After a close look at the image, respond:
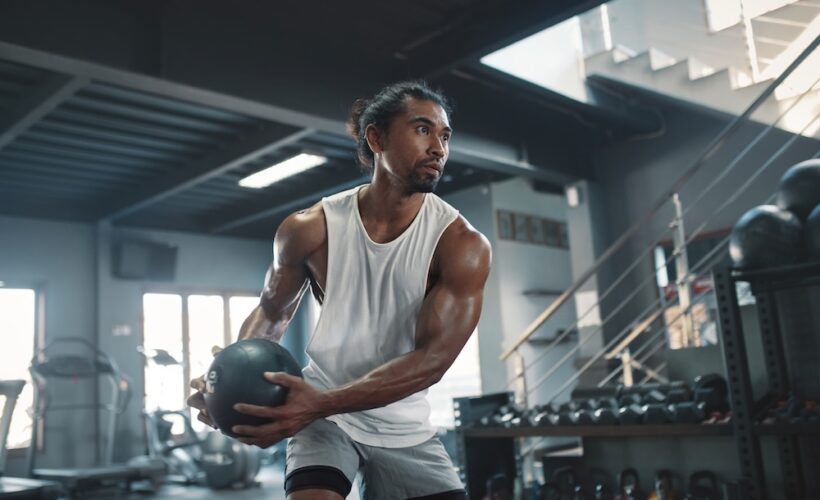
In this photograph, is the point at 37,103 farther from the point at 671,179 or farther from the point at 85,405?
the point at 671,179

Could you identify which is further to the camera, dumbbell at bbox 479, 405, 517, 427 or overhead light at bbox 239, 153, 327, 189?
overhead light at bbox 239, 153, 327, 189

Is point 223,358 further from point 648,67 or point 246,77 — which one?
point 648,67

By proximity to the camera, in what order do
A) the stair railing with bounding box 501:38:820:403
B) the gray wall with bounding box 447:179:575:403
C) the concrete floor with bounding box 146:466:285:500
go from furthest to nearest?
1. the gray wall with bounding box 447:179:575:403
2. the concrete floor with bounding box 146:466:285:500
3. the stair railing with bounding box 501:38:820:403

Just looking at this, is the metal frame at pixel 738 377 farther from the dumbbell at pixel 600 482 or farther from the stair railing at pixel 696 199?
the dumbbell at pixel 600 482

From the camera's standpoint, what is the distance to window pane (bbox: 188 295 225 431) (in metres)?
7.97

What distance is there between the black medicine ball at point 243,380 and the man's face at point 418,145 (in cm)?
44

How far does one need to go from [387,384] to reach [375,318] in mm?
227

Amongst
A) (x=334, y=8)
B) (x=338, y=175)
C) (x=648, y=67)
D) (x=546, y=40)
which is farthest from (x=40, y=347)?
(x=648, y=67)

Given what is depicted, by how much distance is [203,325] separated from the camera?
8.16 metres

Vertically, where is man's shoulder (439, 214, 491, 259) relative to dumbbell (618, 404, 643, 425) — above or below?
above

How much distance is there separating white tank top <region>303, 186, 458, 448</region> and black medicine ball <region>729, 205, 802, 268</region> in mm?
1552

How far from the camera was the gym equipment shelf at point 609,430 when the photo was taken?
2711mm

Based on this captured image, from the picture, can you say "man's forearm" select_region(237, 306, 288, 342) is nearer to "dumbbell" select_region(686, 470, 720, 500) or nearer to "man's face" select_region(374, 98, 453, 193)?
"man's face" select_region(374, 98, 453, 193)


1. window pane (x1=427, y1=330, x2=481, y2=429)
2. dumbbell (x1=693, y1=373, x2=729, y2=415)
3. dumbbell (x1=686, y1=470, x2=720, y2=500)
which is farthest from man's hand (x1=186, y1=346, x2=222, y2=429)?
window pane (x1=427, y1=330, x2=481, y2=429)
